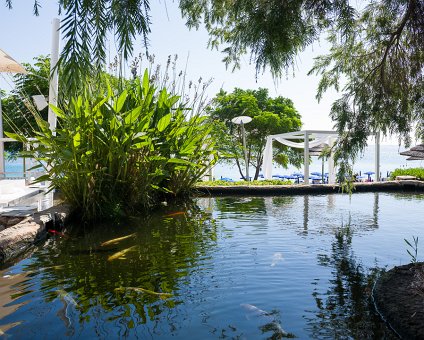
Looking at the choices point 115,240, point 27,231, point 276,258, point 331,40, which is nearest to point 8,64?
point 27,231

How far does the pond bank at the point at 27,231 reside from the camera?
12.8 feet

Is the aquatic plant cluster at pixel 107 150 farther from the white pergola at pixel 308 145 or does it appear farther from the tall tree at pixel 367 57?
the white pergola at pixel 308 145

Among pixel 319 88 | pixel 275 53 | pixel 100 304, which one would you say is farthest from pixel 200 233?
pixel 275 53

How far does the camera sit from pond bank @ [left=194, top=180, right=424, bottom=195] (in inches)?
388

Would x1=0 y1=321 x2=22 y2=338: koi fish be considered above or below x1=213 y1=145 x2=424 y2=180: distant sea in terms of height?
below

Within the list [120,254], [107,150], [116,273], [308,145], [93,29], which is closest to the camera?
[93,29]

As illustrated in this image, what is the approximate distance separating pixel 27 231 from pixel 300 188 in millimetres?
7080

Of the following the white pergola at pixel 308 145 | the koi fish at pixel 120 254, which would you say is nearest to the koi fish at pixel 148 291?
the koi fish at pixel 120 254

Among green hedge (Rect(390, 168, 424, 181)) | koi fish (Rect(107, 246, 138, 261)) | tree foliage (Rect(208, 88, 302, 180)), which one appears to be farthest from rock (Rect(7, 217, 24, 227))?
tree foliage (Rect(208, 88, 302, 180))

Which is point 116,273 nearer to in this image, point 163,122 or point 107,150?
point 107,150

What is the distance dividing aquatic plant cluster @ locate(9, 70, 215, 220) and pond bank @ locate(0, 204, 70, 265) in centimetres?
43

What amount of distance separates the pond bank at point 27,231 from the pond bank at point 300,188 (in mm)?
4195

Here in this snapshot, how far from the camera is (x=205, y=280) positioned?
3219 millimetres

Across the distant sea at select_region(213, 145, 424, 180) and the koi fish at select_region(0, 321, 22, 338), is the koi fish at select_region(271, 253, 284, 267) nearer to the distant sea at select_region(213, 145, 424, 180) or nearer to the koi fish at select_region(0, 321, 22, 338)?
the distant sea at select_region(213, 145, 424, 180)
